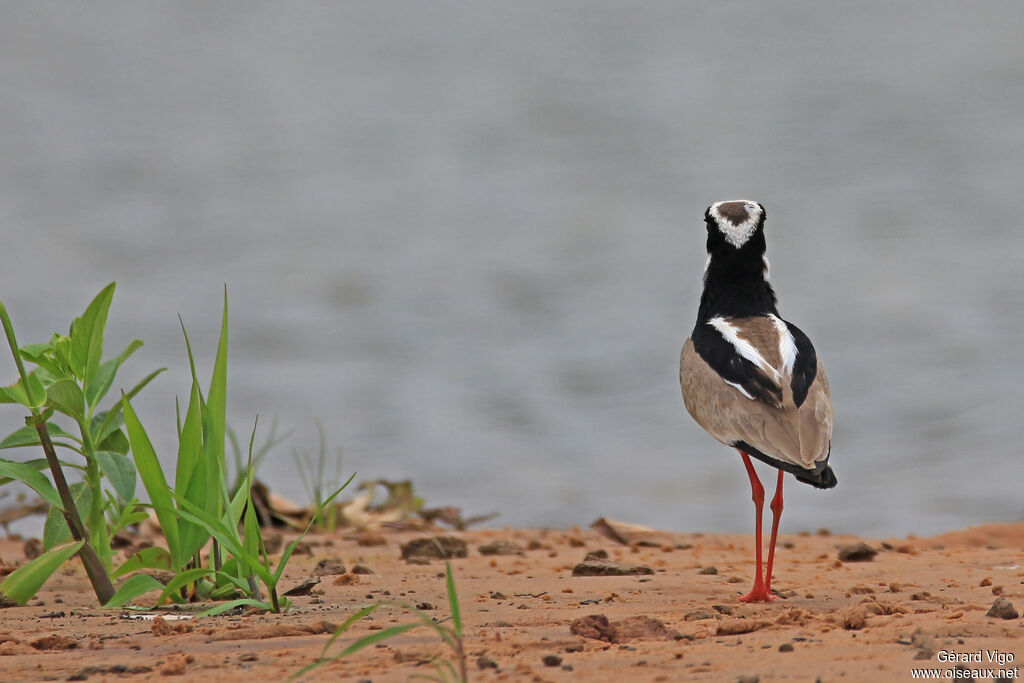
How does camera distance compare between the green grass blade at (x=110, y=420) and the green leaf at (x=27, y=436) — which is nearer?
the green leaf at (x=27, y=436)

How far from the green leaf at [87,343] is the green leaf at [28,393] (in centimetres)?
15

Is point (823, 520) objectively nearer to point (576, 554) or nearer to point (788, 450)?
point (576, 554)

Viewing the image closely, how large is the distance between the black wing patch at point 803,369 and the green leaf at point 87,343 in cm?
256

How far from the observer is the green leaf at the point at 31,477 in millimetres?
3659

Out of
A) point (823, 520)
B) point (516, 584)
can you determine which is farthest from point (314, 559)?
point (823, 520)

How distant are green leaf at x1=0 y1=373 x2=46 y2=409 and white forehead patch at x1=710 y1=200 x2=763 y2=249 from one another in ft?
9.72

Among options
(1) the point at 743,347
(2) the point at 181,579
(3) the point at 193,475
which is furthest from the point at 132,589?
(1) the point at 743,347

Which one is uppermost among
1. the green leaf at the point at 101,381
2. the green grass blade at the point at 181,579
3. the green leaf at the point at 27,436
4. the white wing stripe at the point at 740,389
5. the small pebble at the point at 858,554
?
the white wing stripe at the point at 740,389

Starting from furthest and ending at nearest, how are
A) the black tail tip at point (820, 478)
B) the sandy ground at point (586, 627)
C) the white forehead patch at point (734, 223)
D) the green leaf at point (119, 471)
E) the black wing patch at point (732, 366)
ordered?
the white forehead patch at point (734, 223) < the black wing patch at point (732, 366) < the black tail tip at point (820, 478) < the green leaf at point (119, 471) < the sandy ground at point (586, 627)

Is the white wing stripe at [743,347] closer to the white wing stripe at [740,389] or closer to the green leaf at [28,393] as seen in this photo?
the white wing stripe at [740,389]

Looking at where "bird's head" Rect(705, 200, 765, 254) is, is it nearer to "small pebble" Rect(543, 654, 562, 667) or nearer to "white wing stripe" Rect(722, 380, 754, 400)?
"white wing stripe" Rect(722, 380, 754, 400)

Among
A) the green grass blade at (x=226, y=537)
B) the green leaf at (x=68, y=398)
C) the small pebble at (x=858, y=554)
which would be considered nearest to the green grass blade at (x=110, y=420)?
the green leaf at (x=68, y=398)

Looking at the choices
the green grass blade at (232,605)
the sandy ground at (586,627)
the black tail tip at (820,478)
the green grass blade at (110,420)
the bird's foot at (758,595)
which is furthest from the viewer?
the black tail tip at (820,478)

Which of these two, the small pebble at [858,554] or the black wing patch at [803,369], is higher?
the black wing patch at [803,369]
